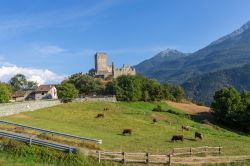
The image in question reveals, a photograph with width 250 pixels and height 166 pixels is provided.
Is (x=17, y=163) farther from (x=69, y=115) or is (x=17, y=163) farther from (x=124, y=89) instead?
(x=124, y=89)

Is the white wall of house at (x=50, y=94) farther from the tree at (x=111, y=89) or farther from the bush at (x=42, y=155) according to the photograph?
the bush at (x=42, y=155)

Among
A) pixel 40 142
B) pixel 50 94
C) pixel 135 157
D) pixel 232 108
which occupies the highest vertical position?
pixel 50 94

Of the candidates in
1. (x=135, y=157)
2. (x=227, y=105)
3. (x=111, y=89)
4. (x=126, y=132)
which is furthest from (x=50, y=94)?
(x=135, y=157)

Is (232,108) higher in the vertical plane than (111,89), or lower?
lower

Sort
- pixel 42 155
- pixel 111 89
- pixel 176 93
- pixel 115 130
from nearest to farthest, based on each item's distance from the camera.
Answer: pixel 42 155 → pixel 115 130 → pixel 111 89 → pixel 176 93

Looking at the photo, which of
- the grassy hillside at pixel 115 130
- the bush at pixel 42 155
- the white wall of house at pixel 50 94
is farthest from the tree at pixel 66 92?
the bush at pixel 42 155

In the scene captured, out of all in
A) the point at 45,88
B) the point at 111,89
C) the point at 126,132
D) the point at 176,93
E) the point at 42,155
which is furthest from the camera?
the point at 176,93

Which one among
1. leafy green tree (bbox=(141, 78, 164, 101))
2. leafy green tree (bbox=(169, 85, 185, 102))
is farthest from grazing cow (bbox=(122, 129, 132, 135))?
leafy green tree (bbox=(169, 85, 185, 102))

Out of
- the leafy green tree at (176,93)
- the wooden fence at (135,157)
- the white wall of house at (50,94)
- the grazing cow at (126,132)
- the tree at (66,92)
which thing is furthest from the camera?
the leafy green tree at (176,93)

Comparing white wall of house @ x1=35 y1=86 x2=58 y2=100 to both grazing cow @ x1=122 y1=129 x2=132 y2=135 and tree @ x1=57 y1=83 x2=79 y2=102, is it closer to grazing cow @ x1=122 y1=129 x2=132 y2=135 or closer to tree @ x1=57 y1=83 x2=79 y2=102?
tree @ x1=57 y1=83 x2=79 y2=102

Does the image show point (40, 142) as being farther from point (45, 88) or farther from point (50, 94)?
point (45, 88)

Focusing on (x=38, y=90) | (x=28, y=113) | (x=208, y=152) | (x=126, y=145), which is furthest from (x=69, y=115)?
(x=38, y=90)

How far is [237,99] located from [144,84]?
41394 millimetres

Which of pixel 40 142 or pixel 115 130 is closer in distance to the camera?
pixel 40 142
